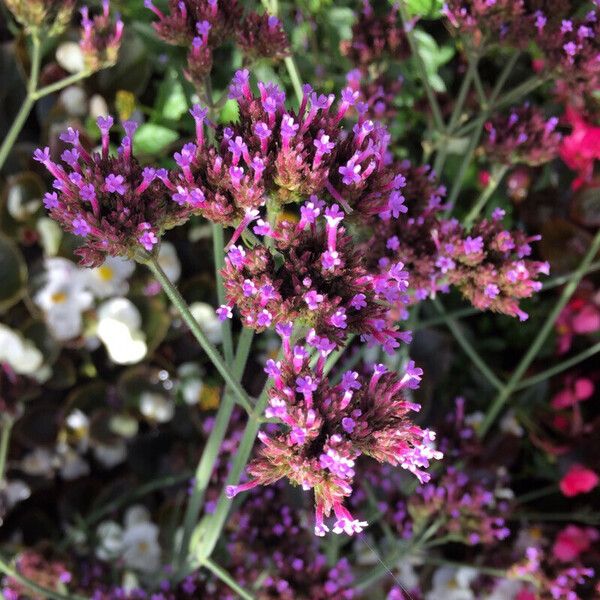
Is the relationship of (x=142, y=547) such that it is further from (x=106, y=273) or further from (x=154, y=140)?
(x=154, y=140)

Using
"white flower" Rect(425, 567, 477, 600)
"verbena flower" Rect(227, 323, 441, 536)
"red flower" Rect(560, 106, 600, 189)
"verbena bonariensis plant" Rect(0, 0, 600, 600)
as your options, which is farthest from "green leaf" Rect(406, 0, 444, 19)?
"white flower" Rect(425, 567, 477, 600)

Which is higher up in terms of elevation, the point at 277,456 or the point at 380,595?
the point at 277,456

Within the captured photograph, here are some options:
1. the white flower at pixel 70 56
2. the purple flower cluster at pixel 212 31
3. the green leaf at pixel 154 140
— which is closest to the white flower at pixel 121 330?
the green leaf at pixel 154 140

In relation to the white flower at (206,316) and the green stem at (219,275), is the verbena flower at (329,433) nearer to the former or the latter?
the green stem at (219,275)

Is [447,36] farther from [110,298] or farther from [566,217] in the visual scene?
[110,298]

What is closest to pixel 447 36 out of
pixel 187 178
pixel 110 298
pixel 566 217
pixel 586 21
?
pixel 566 217
